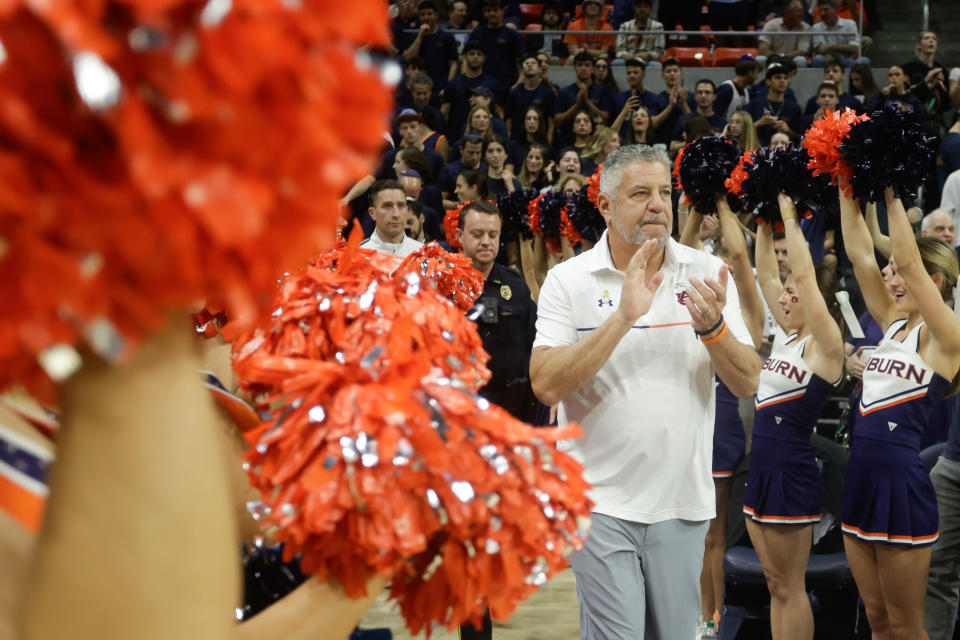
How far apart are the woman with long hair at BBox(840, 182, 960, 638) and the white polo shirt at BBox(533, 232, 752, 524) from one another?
1114 mm

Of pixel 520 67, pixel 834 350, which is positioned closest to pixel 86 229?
pixel 834 350

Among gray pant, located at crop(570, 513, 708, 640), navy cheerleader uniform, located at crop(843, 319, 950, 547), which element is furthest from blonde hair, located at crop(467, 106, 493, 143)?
gray pant, located at crop(570, 513, 708, 640)

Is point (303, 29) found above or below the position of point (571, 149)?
below

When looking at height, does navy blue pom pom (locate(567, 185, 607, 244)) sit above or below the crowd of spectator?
below

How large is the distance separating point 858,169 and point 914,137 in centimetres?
25

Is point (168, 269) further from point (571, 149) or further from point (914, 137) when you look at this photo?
point (571, 149)

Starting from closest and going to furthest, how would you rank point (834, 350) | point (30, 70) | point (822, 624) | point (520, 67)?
point (30, 70), point (834, 350), point (822, 624), point (520, 67)

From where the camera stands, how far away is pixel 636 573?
305 centimetres

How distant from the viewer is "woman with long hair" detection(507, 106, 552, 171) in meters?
9.75

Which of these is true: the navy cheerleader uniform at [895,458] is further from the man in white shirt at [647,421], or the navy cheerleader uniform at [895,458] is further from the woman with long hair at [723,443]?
the man in white shirt at [647,421]

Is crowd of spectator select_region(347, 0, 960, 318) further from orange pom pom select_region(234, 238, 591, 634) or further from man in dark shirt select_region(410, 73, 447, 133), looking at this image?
orange pom pom select_region(234, 238, 591, 634)

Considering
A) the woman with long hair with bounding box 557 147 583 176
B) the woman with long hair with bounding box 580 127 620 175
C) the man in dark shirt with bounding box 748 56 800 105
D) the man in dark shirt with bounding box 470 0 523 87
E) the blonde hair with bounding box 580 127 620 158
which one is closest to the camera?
the woman with long hair with bounding box 557 147 583 176

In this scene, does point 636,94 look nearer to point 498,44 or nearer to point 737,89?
point 737,89

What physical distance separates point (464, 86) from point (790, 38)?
13.3 feet
